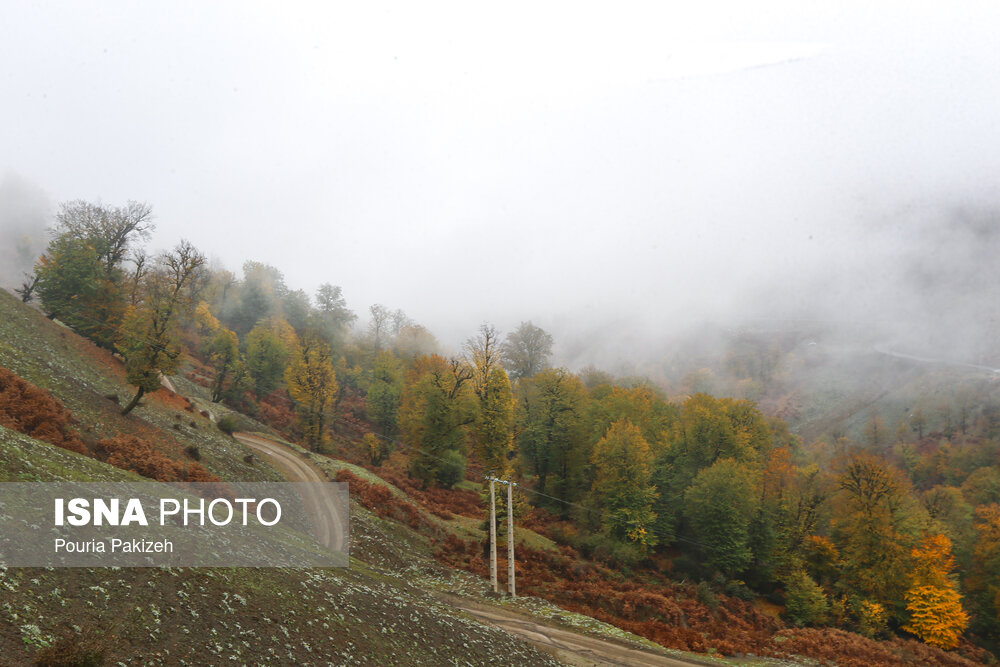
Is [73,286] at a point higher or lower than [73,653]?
higher

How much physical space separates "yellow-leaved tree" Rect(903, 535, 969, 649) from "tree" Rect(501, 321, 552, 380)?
6640 centimetres

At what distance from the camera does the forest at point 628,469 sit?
156 ft

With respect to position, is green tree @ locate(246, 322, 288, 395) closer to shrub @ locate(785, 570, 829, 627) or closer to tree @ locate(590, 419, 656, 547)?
tree @ locate(590, 419, 656, 547)

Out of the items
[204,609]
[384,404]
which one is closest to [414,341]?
[384,404]

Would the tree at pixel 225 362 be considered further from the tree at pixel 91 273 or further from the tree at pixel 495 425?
the tree at pixel 495 425

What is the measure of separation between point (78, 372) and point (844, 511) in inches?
3019

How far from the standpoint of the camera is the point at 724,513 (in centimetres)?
5253

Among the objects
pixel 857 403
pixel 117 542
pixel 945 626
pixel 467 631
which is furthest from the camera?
pixel 857 403

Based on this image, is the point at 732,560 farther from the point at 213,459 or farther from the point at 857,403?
the point at 857,403

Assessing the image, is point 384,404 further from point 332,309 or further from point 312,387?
point 332,309

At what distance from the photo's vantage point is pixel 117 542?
47.0 ft

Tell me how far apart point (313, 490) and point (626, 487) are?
33577 millimetres

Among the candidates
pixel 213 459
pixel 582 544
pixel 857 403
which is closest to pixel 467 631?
pixel 213 459

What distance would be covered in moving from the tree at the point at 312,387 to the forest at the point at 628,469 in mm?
298
